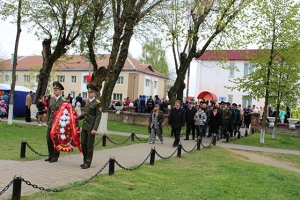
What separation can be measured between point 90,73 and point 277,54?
37153mm

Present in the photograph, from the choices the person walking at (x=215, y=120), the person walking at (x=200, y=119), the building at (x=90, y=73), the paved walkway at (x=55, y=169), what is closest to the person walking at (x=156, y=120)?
the paved walkway at (x=55, y=169)

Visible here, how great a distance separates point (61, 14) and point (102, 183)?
1691cm

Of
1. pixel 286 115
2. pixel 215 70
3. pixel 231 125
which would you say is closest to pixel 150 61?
pixel 215 70

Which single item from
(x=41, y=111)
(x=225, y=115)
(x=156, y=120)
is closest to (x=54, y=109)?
(x=156, y=120)

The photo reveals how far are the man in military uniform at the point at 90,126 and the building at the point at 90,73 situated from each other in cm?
4190

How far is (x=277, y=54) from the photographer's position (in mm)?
18844

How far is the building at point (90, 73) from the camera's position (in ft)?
176

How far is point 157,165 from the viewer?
972 centimetres

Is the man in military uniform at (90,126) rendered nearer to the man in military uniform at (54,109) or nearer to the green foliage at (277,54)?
the man in military uniform at (54,109)

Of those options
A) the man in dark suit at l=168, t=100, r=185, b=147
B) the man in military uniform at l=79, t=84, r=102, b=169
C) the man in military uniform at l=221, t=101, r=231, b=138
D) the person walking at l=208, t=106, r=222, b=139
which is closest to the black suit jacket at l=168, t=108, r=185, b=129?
the man in dark suit at l=168, t=100, r=185, b=147

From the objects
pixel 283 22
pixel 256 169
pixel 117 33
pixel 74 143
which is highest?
pixel 283 22

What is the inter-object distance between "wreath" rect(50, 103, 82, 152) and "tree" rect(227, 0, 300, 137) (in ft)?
41.3

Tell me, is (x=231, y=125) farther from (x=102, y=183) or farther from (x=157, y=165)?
(x=102, y=183)

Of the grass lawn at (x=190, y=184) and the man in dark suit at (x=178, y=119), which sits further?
the man in dark suit at (x=178, y=119)
